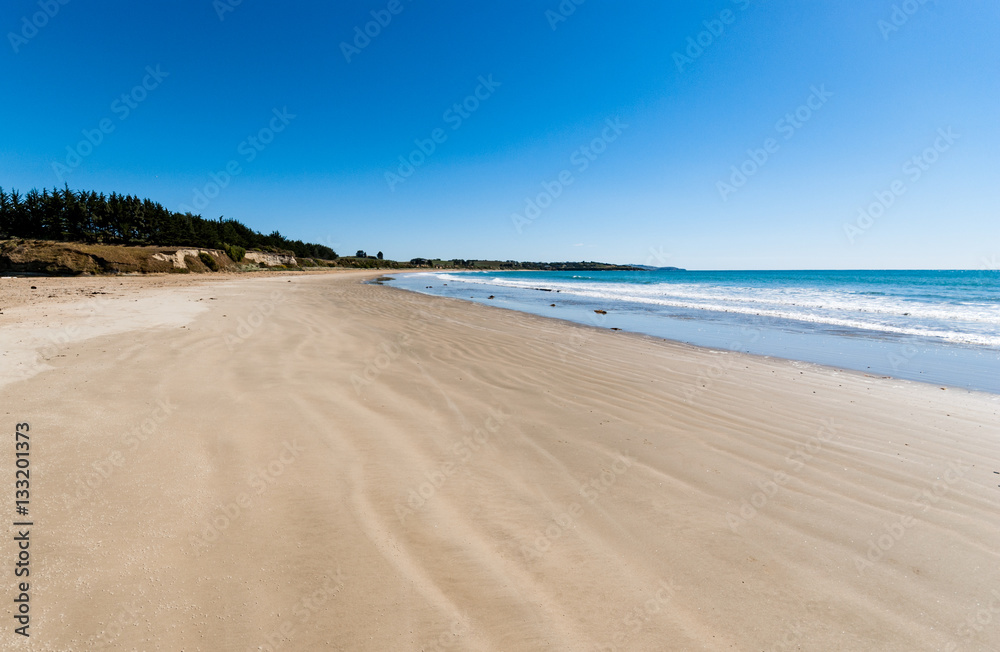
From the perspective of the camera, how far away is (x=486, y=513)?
283 centimetres

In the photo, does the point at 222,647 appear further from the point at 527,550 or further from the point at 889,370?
the point at 889,370

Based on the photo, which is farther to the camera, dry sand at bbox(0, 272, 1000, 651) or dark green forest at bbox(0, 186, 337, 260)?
dark green forest at bbox(0, 186, 337, 260)

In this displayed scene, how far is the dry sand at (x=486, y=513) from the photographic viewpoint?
1935 mm

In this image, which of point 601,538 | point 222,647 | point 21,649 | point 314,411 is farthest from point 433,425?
point 21,649

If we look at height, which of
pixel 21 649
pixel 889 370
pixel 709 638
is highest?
pixel 889 370

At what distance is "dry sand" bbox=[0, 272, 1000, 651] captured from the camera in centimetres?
193

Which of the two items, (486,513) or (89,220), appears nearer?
(486,513)

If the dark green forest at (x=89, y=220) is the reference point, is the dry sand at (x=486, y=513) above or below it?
below

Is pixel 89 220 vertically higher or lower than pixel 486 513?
higher

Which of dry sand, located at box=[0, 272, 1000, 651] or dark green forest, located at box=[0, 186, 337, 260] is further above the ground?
dark green forest, located at box=[0, 186, 337, 260]

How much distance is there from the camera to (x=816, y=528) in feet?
9.14

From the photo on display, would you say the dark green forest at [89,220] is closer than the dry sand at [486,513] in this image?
No

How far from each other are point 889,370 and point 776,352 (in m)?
1.97

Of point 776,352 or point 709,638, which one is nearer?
point 709,638
